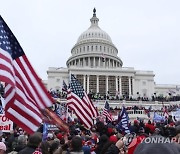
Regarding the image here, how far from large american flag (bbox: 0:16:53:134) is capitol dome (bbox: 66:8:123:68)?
3191 inches

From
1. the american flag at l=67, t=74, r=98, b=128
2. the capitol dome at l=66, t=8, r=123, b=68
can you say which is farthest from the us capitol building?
the american flag at l=67, t=74, r=98, b=128

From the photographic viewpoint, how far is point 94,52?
90500 millimetres

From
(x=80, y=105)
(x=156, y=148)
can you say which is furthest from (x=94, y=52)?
(x=156, y=148)

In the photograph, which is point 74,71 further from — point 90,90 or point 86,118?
point 86,118

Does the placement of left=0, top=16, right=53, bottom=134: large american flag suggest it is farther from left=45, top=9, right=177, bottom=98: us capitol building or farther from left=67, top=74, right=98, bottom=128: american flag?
left=45, top=9, right=177, bottom=98: us capitol building

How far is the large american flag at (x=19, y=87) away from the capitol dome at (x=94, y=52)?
8104 cm

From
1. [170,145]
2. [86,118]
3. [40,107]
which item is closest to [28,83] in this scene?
[40,107]

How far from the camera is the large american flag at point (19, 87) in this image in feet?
15.8

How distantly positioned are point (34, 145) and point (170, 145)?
9.91 feet

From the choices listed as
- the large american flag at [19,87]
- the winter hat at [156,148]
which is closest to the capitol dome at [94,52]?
the large american flag at [19,87]

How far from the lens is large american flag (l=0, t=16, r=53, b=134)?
190 inches

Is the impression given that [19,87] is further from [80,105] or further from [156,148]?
[80,105]

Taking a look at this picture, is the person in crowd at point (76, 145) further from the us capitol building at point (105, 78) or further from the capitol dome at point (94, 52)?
the capitol dome at point (94, 52)

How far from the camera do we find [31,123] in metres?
4.88
